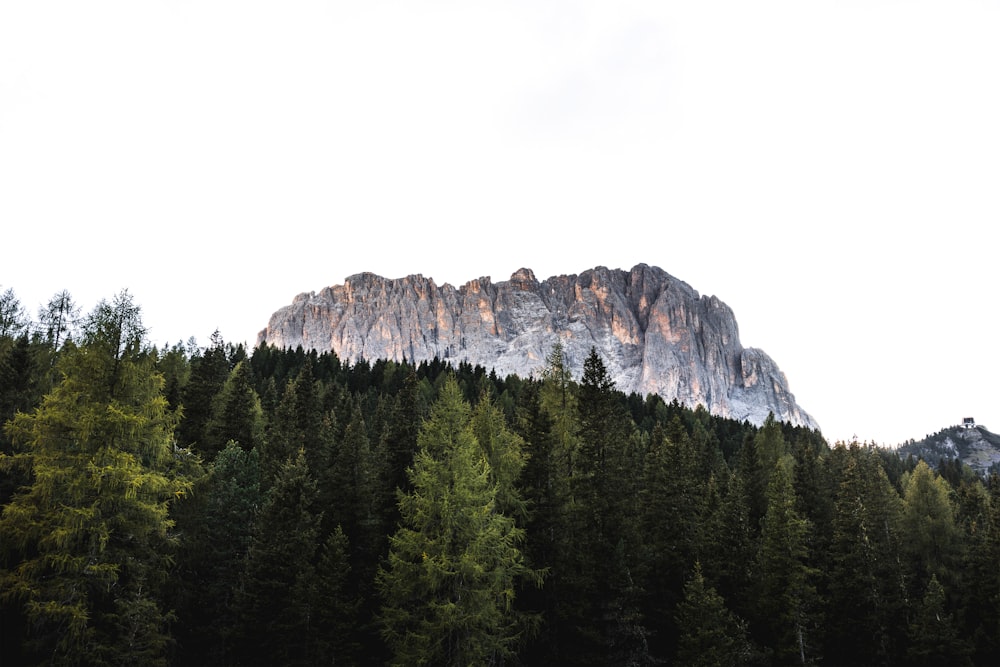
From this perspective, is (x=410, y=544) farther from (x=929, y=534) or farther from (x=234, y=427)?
(x=929, y=534)

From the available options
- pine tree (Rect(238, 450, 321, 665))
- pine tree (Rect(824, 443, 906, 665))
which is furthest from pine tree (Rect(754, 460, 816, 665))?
pine tree (Rect(238, 450, 321, 665))

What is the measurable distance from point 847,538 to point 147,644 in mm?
34105

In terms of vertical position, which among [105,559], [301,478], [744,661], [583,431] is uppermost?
[583,431]

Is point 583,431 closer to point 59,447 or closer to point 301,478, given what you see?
point 301,478

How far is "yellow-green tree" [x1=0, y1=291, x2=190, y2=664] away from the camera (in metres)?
14.3

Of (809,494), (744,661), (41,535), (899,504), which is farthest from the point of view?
(899,504)

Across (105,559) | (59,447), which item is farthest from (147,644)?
(59,447)

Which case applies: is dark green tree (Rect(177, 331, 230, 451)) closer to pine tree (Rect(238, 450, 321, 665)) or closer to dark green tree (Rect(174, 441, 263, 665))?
dark green tree (Rect(174, 441, 263, 665))

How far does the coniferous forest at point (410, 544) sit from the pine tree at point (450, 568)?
105 mm

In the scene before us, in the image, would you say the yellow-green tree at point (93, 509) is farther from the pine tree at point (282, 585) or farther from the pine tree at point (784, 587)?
the pine tree at point (784, 587)

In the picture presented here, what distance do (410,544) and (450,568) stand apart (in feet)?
5.74

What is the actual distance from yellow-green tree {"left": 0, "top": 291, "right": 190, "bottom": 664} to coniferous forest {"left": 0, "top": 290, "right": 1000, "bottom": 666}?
64mm

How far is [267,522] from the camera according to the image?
75.3ft

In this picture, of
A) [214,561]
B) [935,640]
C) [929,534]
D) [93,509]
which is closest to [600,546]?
[214,561]
